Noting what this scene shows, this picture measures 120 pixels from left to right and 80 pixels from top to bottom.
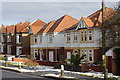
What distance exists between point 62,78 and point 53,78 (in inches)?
47.3

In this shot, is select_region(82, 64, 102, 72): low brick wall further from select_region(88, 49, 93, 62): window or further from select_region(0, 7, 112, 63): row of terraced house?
select_region(88, 49, 93, 62): window

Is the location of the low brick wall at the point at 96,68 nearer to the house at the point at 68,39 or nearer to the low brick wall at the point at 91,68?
the low brick wall at the point at 91,68

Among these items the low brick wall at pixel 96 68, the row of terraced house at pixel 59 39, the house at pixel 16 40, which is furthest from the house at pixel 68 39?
the house at pixel 16 40

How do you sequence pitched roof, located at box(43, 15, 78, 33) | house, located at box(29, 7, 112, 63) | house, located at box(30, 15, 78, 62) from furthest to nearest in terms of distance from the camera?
1. pitched roof, located at box(43, 15, 78, 33)
2. house, located at box(30, 15, 78, 62)
3. house, located at box(29, 7, 112, 63)

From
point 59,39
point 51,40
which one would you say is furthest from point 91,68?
point 51,40

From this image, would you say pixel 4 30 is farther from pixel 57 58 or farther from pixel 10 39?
pixel 57 58

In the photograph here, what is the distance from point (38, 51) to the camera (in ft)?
159

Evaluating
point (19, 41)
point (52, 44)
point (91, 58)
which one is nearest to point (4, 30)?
point (19, 41)

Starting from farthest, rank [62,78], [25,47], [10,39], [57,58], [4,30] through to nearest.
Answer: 1. [4,30]
2. [10,39]
3. [25,47]
4. [57,58]
5. [62,78]

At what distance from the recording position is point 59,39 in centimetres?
4381

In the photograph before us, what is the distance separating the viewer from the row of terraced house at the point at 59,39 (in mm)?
34625

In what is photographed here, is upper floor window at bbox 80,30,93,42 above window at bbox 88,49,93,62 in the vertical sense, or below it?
above

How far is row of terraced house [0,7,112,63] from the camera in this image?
3462 centimetres

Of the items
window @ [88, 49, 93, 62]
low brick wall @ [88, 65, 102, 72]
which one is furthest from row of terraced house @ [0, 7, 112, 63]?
low brick wall @ [88, 65, 102, 72]
